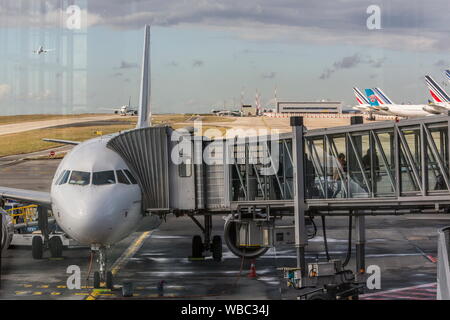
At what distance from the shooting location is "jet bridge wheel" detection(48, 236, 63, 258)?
133 feet

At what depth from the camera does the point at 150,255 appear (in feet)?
136

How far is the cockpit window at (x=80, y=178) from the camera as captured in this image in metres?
30.4

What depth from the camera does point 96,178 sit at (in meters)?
30.5

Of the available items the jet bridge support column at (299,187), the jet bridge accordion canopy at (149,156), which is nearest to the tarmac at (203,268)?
the jet bridge support column at (299,187)

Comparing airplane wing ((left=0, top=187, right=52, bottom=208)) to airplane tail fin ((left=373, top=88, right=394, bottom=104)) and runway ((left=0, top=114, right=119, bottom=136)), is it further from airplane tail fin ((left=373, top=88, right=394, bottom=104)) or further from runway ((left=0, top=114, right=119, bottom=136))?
airplane tail fin ((left=373, top=88, right=394, bottom=104))

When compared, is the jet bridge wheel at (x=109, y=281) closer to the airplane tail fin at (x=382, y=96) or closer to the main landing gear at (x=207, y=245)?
the main landing gear at (x=207, y=245)

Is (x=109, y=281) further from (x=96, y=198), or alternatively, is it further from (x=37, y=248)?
(x=37, y=248)

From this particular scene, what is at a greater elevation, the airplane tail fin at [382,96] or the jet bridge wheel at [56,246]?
the airplane tail fin at [382,96]

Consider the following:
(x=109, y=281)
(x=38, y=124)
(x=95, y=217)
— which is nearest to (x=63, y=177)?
(x=95, y=217)

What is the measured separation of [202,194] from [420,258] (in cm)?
1374

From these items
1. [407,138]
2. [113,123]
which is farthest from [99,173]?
[113,123]

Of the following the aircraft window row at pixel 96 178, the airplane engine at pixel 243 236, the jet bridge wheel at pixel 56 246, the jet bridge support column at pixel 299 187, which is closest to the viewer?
the jet bridge support column at pixel 299 187
